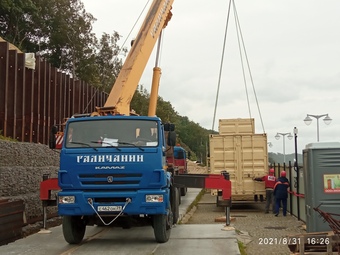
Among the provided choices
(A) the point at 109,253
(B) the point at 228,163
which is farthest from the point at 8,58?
(A) the point at 109,253

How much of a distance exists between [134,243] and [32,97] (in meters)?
10.6

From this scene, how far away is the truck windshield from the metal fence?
7.91 m

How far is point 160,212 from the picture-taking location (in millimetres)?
9031

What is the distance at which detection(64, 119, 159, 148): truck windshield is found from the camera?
9383 mm

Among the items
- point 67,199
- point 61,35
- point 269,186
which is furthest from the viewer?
point 61,35

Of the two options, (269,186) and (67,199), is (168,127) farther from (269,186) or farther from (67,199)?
(269,186)

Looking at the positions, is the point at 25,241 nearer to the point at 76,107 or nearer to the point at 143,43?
the point at 143,43

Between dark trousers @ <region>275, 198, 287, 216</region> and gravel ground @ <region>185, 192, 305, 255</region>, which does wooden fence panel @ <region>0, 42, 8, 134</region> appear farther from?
dark trousers @ <region>275, 198, 287, 216</region>

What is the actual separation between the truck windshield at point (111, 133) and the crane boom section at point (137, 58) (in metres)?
1.96

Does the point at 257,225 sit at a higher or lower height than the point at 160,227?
lower

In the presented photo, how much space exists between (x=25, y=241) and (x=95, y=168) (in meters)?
2.76

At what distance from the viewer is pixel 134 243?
10.0 m
